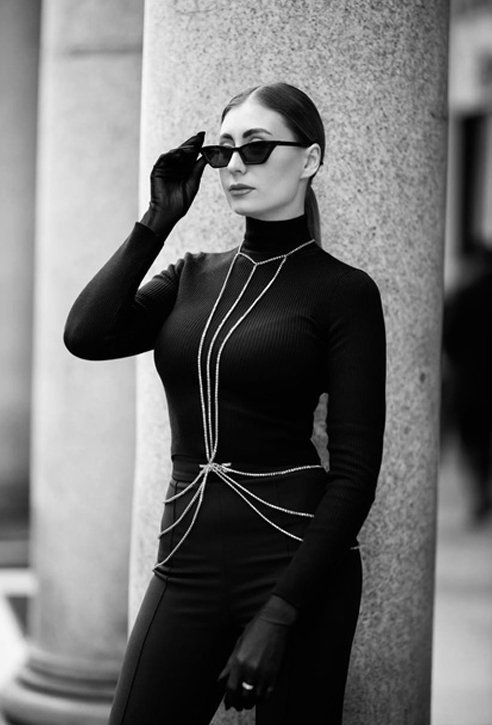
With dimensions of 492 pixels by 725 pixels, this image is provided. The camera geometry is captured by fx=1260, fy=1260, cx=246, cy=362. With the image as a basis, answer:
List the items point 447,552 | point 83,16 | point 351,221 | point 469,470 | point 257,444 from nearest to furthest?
point 257,444 < point 351,221 < point 83,16 < point 447,552 < point 469,470

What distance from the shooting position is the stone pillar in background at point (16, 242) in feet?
33.2

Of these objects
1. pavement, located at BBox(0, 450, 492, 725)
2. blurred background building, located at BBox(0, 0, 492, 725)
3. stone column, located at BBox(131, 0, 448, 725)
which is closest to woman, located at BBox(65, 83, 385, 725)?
stone column, located at BBox(131, 0, 448, 725)

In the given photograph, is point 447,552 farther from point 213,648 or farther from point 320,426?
point 213,648

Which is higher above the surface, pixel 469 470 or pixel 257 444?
pixel 257 444

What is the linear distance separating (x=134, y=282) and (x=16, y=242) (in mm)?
7623

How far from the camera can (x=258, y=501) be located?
2.79 metres

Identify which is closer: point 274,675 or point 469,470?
point 274,675

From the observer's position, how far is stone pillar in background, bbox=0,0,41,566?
398 inches

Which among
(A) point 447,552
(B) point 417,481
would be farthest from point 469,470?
(B) point 417,481

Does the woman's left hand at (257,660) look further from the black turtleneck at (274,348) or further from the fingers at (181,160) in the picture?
the fingers at (181,160)

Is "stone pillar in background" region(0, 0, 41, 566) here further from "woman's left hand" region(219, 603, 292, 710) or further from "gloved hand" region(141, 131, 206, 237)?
"woman's left hand" region(219, 603, 292, 710)

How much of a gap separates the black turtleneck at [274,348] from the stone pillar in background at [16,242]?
7.07m

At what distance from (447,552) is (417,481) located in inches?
215

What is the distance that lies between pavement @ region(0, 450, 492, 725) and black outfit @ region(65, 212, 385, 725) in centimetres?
283
